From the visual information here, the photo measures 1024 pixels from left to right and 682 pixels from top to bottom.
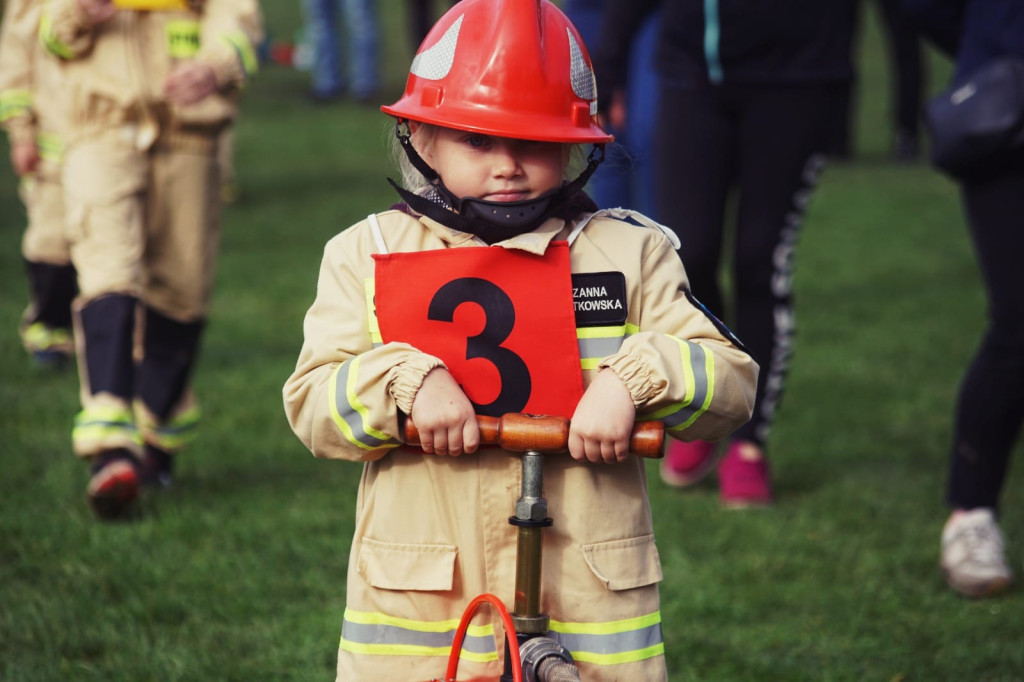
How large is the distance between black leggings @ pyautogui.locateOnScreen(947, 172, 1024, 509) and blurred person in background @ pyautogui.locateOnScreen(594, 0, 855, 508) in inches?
33.0

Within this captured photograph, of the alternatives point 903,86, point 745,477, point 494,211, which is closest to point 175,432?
point 745,477

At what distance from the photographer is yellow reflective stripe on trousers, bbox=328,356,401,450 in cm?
262

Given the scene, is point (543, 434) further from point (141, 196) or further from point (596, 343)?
point (141, 196)

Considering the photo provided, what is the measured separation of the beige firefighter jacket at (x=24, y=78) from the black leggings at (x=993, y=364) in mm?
3602

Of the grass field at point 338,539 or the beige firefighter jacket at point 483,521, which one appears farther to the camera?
the grass field at point 338,539

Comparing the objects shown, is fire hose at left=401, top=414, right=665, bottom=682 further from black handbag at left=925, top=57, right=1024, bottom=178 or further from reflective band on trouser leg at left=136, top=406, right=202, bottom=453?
reflective band on trouser leg at left=136, top=406, right=202, bottom=453

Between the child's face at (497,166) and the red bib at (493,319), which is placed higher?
the child's face at (497,166)

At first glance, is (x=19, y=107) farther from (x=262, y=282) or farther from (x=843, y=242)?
(x=843, y=242)

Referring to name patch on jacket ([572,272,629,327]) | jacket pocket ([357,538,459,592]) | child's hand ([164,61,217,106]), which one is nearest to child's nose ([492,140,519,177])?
name patch on jacket ([572,272,629,327])

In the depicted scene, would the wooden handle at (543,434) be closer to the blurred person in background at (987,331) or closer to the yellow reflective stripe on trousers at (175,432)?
the blurred person in background at (987,331)

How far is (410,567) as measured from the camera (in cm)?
277

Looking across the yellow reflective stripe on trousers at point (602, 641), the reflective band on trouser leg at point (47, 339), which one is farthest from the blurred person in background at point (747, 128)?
the reflective band on trouser leg at point (47, 339)

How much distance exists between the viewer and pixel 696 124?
520cm

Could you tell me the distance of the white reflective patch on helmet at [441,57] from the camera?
9.06 ft
